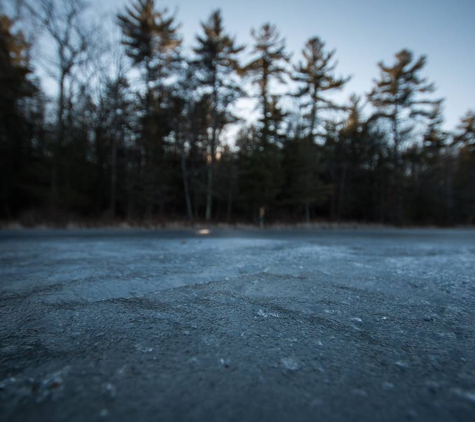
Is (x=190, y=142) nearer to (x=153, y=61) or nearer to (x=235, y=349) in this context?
(x=153, y=61)

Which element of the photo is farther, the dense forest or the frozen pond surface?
the dense forest

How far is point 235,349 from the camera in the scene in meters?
1.29

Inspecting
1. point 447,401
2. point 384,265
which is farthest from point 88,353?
point 384,265

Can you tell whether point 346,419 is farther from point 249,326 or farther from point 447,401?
point 249,326

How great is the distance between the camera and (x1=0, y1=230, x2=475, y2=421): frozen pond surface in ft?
2.93

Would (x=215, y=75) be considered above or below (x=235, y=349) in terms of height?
above

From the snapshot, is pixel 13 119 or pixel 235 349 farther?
pixel 13 119

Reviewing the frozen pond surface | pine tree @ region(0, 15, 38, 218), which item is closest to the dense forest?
Answer: pine tree @ region(0, 15, 38, 218)

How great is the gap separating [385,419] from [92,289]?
231cm

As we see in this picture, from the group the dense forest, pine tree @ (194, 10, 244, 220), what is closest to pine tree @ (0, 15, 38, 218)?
the dense forest

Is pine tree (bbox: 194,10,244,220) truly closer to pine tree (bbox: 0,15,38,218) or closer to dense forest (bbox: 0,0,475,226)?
dense forest (bbox: 0,0,475,226)

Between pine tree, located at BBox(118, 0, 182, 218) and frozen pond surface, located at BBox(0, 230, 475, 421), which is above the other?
pine tree, located at BBox(118, 0, 182, 218)

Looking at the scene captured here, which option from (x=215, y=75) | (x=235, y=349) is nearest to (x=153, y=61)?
(x=215, y=75)

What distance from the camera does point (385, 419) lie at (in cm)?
A: 84
